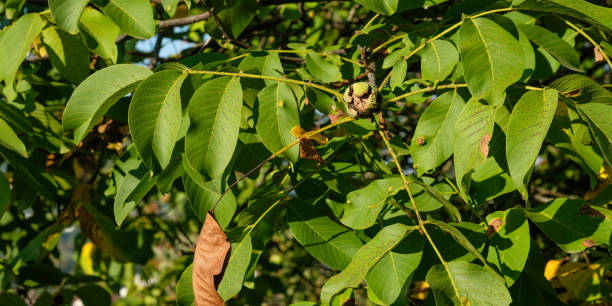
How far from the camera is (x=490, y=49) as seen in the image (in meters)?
1.14

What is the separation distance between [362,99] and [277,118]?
0.23 m

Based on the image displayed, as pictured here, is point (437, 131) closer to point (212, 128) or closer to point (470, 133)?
point (470, 133)

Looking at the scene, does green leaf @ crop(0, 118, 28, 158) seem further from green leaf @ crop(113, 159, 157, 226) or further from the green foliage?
green leaf @ crop(113, 159, 157, 226)

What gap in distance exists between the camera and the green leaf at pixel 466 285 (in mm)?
1031

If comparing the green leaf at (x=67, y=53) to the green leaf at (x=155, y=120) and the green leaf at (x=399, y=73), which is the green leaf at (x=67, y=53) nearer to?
the green leaf at (x=155, y=120)

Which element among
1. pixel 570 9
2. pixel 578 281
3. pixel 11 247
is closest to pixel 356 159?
pixel 570 9

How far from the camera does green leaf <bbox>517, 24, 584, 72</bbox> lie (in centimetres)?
135

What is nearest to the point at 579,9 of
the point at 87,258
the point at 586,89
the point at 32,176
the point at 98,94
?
the point at 586,89

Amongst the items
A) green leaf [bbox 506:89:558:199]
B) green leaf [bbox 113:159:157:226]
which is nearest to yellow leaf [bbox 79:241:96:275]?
green leaf [bbox 113:159:157:226]

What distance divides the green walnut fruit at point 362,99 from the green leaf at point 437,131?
17 centimetres

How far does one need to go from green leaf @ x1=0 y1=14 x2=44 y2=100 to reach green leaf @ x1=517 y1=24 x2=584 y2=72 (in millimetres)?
1524

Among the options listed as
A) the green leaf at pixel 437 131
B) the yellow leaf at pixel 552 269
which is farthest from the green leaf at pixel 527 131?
the yellow leaf at pixel 552 269

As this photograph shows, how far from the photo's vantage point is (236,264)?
1.33 meters

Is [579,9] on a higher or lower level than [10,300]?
higher
